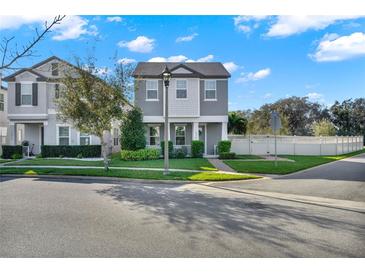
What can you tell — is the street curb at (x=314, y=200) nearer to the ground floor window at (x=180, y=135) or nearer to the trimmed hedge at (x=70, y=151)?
the ground floor window at (x=180, y=135)

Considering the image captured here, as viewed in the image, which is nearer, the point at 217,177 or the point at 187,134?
the point at 217,177

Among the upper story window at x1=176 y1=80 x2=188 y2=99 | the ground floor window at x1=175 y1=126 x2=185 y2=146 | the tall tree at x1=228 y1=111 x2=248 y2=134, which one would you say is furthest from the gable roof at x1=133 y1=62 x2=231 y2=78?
the tall tree at x1=228 y1=111 x2=248 y2=134

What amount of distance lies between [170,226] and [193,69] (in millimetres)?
16822

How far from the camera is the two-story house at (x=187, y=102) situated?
20438 mm

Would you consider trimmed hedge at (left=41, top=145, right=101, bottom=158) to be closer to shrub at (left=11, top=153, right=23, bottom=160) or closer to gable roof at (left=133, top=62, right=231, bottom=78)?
shrub at (left=11, top=153, right=23, bottom=160)

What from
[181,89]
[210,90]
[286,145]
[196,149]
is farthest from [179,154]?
[286,145]

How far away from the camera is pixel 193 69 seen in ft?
68.5

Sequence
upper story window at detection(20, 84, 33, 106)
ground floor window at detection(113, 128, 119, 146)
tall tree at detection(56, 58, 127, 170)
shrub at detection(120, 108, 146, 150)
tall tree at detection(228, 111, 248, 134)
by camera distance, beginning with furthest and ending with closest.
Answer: tall tree at detection(228, 111, 248, 134), ground floor window at detection(113, 128, 119, 146), upper story window at detection(20, 84, 33, 106), shrub at detection(120, 108, 146, 150), tall tree at detection(56, 58, 127, 170)

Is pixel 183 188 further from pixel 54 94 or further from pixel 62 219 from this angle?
pixel 54 94

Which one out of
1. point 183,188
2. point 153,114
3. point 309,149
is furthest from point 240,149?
point 183,188

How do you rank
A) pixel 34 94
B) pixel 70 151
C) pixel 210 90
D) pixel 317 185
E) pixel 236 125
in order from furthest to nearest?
1. pixel 236 125
2. pixel 210 90
3. pixel 34 94
4. pixel 70 151
5. pixel 317 185

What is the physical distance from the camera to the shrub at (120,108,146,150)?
18.2m

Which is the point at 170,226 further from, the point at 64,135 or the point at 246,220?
the point at 64,135

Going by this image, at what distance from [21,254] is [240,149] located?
814 inches
